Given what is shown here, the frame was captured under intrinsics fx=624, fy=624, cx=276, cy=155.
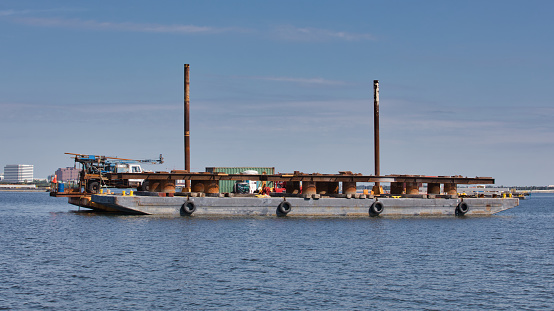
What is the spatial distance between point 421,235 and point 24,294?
3258 centimetres

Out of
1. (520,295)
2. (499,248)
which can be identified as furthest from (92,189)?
(520,295)

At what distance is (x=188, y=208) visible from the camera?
5969 cm

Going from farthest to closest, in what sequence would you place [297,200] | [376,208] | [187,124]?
1. [187,124]
2. [376,208]
3. [297,200]

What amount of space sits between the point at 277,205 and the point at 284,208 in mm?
759

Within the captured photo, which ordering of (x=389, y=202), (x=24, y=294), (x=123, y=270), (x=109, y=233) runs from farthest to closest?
(x=389, y=202), (x=109, y=233), (x=123, y=270), (x=24, y=294)

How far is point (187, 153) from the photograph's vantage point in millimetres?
70875

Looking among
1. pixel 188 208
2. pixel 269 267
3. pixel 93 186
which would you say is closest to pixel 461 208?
pixel 188 208

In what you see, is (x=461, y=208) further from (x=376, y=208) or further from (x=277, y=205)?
(x=277, y=205)

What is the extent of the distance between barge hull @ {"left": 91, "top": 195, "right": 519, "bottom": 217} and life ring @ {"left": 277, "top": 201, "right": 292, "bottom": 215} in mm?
238

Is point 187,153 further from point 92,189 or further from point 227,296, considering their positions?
point 227,296

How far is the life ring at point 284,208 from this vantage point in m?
62.0

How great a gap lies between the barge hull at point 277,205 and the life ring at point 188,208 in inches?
8.5

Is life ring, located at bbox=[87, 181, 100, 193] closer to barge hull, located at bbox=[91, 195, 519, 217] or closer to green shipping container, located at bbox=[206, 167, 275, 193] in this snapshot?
barge hull, located at bbox=[91, 195, 519, 217]

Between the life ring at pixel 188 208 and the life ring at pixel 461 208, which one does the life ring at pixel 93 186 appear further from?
the life ring at pixel 461 208
